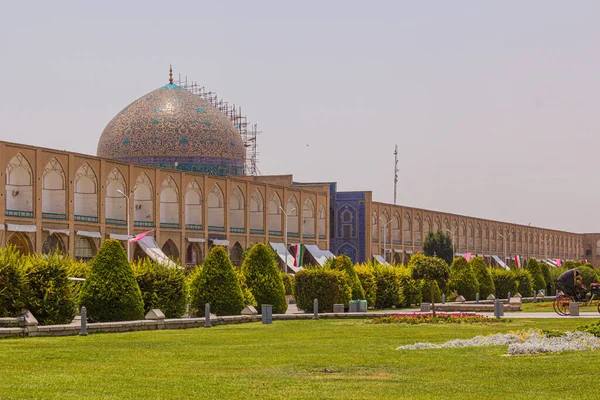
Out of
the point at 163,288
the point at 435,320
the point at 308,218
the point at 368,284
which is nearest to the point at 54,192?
the point at 368,284

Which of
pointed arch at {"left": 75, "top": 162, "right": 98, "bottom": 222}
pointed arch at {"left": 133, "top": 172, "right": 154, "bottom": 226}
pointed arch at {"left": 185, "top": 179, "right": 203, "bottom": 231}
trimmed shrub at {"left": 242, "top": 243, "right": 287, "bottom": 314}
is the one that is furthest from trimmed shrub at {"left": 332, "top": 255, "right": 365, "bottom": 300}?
pointed arch at {"left": 185, "top": 179, "right": 203, "bottom": 231}

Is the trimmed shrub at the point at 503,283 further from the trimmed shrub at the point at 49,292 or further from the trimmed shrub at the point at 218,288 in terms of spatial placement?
the trimmed shrub at the point at 49,292

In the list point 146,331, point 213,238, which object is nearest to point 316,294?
point 146,331

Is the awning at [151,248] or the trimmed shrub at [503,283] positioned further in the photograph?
the trimmed shrub at [503,283]

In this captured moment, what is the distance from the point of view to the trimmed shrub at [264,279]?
111ft

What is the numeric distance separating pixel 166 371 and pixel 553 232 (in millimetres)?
118668

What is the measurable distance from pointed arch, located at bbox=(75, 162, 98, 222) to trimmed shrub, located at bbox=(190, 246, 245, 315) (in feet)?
69.5

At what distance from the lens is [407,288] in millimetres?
43906

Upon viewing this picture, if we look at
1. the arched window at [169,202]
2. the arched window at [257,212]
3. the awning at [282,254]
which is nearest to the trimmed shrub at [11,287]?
the arched window at [169,202]

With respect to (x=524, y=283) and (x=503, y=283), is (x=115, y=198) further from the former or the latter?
(x=524, y=283)

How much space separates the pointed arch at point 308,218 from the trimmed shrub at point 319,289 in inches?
1438

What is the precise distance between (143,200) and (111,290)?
30.4 metres

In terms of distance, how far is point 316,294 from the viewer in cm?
3700

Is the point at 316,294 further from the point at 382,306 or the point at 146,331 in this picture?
the point at 146,331
